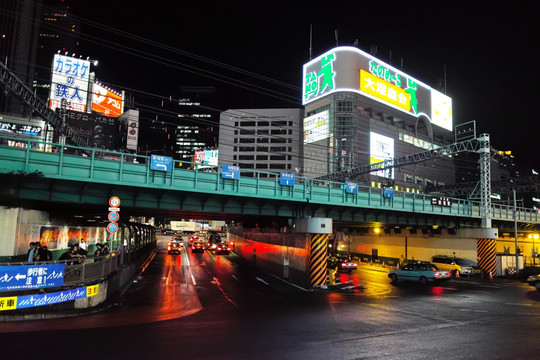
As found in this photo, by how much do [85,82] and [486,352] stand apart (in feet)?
302

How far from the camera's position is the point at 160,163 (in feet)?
66.4

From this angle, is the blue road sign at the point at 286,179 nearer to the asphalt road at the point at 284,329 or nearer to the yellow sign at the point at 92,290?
the asphalt road at the point at 284,329

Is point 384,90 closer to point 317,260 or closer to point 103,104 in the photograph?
point 103,104

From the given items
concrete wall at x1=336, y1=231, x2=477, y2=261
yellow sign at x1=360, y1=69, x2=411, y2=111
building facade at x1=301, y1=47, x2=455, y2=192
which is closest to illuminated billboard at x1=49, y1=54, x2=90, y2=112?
building facade at x1=301, y1=47, x2=455, y2=192

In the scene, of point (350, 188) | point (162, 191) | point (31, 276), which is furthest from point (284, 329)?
point (350, 188)

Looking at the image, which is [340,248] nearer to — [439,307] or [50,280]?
[439,307]

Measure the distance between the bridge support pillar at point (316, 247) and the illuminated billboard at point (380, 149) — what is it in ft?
209

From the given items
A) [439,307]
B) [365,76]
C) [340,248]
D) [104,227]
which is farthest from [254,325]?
[365,76]

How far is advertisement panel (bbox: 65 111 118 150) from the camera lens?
72.0m

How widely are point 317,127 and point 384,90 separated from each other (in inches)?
785

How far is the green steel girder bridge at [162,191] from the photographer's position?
17.3 metres

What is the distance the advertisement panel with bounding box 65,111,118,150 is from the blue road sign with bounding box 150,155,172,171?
59.7m

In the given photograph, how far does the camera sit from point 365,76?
293 feet

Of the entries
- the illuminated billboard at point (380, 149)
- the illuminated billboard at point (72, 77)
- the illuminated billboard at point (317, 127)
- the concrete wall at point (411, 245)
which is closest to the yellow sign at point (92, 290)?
the concrete wall at point (411, 245)
